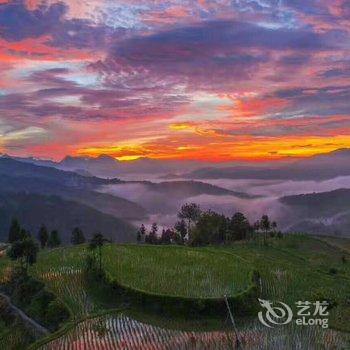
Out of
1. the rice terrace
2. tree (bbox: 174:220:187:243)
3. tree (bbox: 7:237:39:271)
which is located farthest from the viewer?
tree (bbox: 174:220:187:243)

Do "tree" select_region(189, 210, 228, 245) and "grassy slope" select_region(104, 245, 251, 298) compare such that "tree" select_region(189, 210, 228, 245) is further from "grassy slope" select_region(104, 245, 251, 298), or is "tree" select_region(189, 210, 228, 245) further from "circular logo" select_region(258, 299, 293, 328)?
"circular logo" select_region(258, 299, 293, 328)

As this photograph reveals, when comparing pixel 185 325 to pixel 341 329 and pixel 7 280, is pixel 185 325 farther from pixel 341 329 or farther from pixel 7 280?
pixel 7 280

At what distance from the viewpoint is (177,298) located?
45375 millimetres

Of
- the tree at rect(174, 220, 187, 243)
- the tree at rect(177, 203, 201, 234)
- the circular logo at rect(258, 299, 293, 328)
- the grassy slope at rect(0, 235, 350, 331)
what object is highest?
the circular logo at rect(258, 299, 293, 328)

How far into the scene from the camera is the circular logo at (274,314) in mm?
41616

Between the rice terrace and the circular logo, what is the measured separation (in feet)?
2.39

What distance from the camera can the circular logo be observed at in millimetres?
41616

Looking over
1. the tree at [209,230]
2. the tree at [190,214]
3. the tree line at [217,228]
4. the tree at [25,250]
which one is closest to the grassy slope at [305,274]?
the tree line at [217,228]

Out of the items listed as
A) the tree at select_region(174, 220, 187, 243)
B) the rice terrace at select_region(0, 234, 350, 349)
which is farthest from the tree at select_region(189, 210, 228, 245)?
the rice terrace at select_region(0, 234, 350, 349)

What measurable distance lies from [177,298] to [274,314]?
8541 millimetres

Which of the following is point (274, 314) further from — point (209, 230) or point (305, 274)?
point (209, 230)

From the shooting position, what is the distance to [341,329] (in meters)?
41.2

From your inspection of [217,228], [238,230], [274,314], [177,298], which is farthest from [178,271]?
[238,230]

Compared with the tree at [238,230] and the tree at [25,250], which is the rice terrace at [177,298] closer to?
the tree at [25,250]
